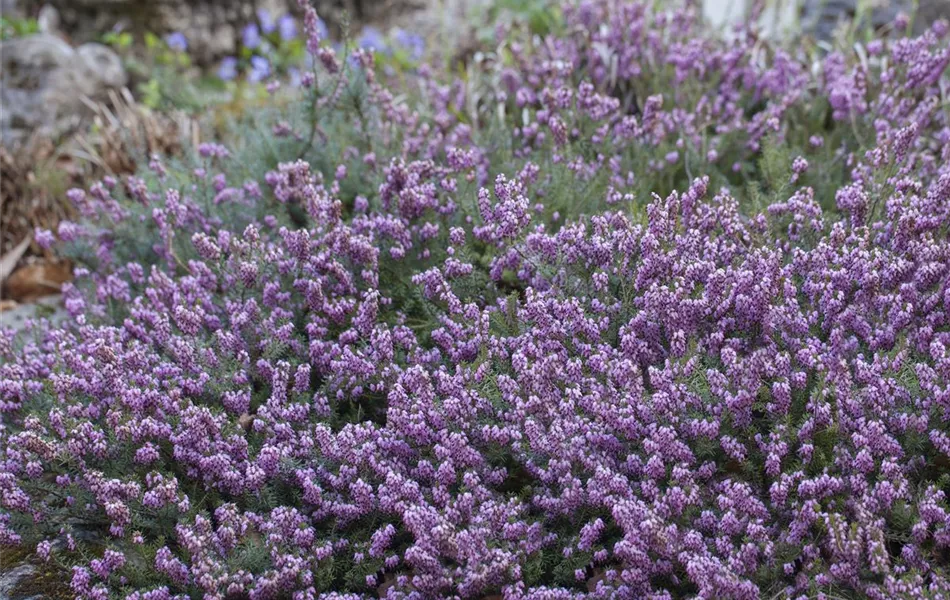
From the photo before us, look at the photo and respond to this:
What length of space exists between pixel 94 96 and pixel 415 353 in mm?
3630

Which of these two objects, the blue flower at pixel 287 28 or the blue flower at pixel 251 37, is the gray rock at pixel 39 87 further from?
the blue flower at pixel 287 28

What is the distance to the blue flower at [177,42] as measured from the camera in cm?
604

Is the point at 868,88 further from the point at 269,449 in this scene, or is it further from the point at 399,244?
the point at 269,449

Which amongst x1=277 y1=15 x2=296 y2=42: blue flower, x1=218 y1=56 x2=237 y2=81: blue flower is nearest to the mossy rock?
x1=218 y1=56 x2=237 y2=81: blue flower

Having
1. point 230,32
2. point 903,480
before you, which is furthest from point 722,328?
point 230,32

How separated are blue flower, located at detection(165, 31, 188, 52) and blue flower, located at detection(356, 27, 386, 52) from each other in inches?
45.4

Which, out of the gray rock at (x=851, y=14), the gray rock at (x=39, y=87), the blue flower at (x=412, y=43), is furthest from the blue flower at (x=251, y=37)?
the gray rock at (x=851, y=14)

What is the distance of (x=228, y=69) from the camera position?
632 cm

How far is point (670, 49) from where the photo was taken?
4.20m

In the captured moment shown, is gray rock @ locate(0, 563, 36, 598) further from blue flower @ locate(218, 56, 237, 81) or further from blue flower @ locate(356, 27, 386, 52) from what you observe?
blue flower @ locate(218, 56, 237, 81)

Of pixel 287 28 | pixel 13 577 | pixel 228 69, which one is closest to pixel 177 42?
pixel 228 69

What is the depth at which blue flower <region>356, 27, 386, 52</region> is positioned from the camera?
6.15 m

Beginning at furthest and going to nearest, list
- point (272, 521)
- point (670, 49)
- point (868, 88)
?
point (670, 49)
point (868, 88)
point (272, 521)

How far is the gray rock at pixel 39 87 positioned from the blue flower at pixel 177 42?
91cm
